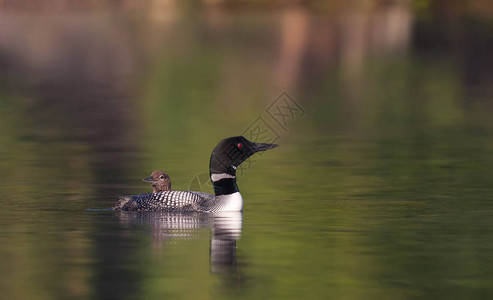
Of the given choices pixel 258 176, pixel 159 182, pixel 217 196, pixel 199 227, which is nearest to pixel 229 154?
pixel 217 196

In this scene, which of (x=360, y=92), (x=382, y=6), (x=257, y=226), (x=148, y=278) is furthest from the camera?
(x=382, y=6)

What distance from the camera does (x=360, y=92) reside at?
33781 mm

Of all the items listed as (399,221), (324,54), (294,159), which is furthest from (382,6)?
(399,221)

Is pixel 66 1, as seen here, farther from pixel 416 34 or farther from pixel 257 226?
pixel 257 226

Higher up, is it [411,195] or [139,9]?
[139,9]

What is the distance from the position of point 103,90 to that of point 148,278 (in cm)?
2439

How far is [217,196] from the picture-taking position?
1434cm

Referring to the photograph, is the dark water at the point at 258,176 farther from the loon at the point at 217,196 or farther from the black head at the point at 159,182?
the black head at the point at 159,182

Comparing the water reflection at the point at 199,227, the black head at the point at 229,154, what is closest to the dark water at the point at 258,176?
the water reflection at the point at 199,227

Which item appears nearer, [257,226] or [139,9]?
[257,226]

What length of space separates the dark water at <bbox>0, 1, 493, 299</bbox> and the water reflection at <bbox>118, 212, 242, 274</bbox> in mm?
33

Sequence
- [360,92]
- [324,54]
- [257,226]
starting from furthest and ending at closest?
[324,54], [360,92], [257,226]

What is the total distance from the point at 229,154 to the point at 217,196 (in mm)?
439

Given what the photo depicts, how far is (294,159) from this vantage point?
19.7 m
